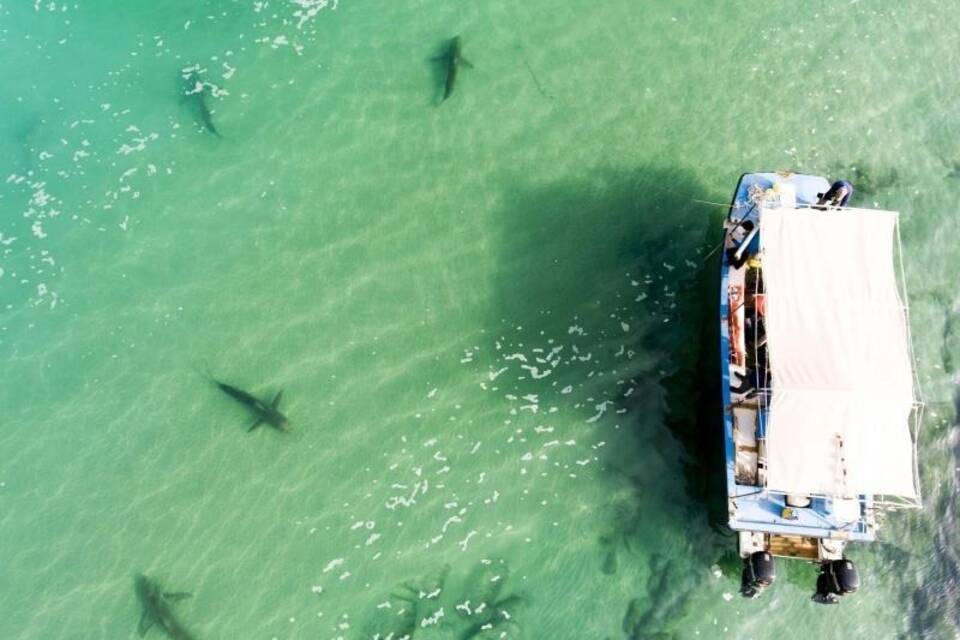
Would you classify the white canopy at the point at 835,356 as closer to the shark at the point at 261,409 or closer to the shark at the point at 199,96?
the shark at the point at 261,409

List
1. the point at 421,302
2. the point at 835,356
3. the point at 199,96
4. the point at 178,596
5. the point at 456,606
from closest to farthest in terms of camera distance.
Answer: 1. the point at 835,356
2. the point at 456,606
3. the point at 178,596
4. the point at 421,302
5. the point at 199,96

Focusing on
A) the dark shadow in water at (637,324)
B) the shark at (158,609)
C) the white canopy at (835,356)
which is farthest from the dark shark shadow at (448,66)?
the shark at (158,609)

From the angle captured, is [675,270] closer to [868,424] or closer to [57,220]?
[868,424]

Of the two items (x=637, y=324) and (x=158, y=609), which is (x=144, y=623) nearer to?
(x=158, y=609)

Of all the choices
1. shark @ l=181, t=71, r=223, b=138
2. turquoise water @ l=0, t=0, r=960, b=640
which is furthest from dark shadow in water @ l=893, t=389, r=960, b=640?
shark @ l=181, t=71, r=223, b=138

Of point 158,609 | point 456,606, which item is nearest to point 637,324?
point 456,606

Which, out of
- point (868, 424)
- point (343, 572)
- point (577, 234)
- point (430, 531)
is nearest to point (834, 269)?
point (868, 424)
